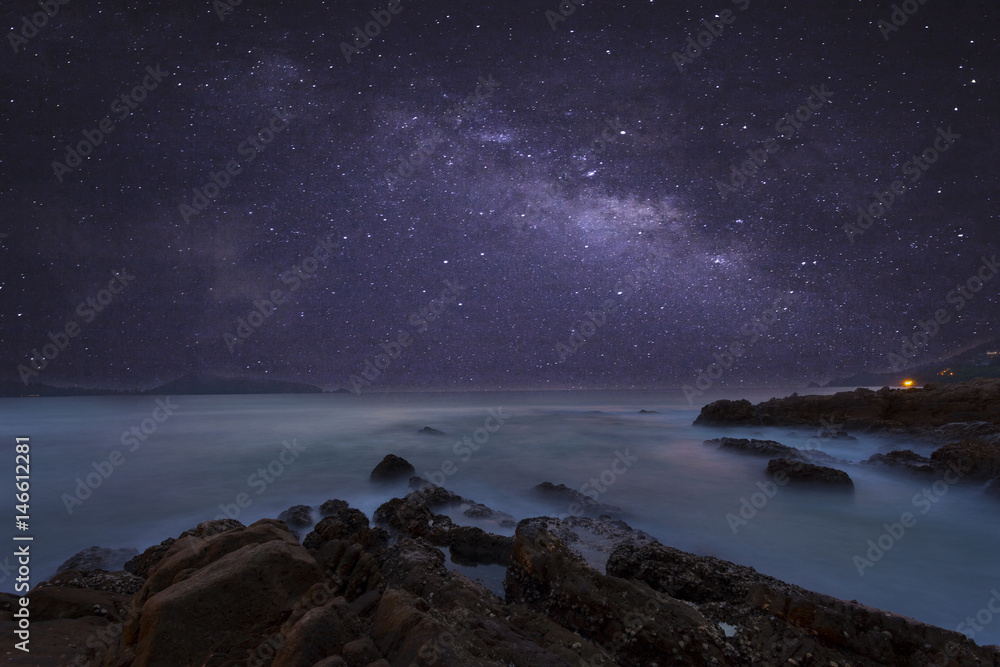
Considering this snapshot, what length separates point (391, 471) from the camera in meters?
12.4

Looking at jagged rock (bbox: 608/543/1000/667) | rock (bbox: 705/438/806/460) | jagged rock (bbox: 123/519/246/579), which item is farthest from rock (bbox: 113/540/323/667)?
rock (bbox: 705/438/806/460)

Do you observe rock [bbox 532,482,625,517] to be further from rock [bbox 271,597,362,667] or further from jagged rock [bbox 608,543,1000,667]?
rock [bbox 271,597,362,667]

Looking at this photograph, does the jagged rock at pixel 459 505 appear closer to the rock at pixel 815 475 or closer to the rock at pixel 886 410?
the rock at pixel 815 475

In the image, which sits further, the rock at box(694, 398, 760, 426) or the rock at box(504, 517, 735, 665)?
the rock at box(694, 398, 760, 426)

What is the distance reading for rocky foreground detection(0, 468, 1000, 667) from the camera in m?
2.89

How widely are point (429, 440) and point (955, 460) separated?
20298 mm

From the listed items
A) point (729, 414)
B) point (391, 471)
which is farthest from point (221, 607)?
point (729, 414)

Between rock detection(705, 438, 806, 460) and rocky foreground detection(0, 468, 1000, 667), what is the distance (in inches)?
474

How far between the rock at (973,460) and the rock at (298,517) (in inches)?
669

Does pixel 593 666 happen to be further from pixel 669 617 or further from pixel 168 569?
pixel 168 569

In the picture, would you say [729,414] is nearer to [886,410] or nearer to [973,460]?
[886,410]

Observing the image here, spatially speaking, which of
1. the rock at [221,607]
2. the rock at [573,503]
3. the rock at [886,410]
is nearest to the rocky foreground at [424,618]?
the rock at [221,607]

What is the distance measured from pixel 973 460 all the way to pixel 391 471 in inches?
647

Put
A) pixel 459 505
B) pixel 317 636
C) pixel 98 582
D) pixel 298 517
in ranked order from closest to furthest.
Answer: pixel 317 636, pixel 98 582, pixel 298 517, pixel 459 505
